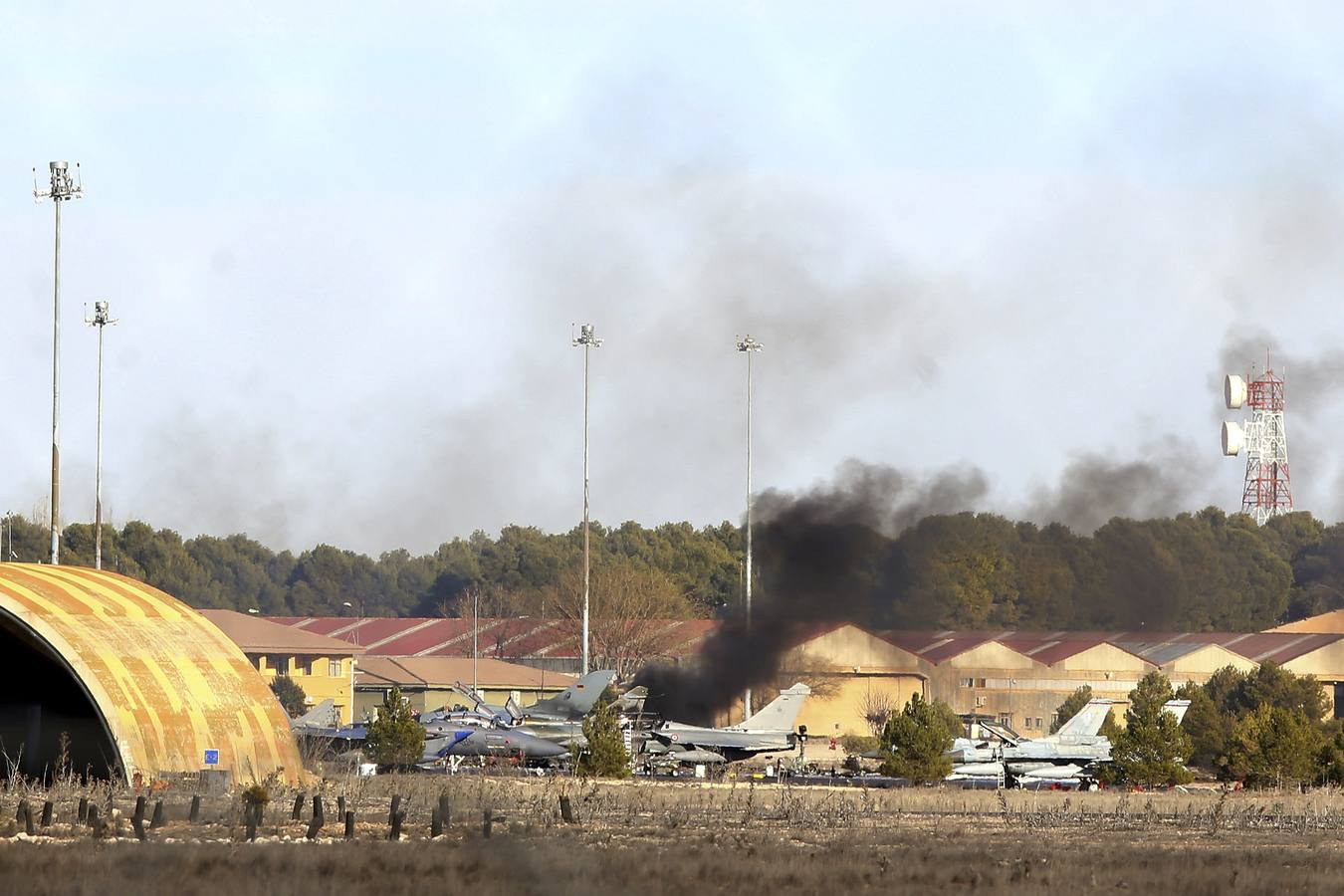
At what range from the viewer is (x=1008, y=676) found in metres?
100

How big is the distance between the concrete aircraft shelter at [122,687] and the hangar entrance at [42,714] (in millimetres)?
28

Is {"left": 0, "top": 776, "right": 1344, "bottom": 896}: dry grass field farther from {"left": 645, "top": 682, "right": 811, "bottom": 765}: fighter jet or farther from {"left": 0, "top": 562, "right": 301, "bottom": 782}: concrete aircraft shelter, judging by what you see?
{"left": 645, "top": 682, "right": 811, "bottom": 765}: fighter jet

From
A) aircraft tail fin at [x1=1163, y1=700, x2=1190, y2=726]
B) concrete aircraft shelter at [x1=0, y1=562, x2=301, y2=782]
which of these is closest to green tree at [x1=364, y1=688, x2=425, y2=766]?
concrete aircraft shelter at [x1=0, y1=562, x2=301, y2=782]

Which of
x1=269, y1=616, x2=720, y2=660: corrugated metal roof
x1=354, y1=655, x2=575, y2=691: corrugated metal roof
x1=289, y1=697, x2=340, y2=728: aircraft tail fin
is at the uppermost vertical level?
x1=269, y1=616, x2=720, y2=660: corrugated metal roof

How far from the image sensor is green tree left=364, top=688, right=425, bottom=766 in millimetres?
60719

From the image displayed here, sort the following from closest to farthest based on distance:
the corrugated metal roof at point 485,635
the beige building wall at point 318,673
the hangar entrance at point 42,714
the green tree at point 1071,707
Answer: the hangar entrance at point 42,714 → the green tree at point 1071,707 → the beige building wall at point 318,673 → the corrugated metal roof at point 485,635

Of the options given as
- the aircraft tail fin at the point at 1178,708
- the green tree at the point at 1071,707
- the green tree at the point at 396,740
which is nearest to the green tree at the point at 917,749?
the aircraft tail fin at the point at 1178,708

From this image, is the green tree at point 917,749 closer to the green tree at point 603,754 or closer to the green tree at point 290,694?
the green tree at point 603,754

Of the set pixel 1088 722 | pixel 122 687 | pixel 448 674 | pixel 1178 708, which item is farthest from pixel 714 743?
pixel 448 674

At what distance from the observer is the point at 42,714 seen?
51.2 m

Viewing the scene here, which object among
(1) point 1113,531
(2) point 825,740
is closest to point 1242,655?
(1) point 1113,531

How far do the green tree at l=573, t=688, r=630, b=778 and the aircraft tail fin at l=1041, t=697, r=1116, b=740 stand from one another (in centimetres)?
1887

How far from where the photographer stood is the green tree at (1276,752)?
62.6m

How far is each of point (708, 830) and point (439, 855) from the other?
9.50m
